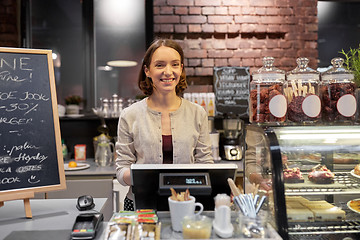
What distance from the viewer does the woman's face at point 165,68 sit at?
6.16 ft

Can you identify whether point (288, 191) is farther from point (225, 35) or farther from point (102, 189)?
point (225, 35)

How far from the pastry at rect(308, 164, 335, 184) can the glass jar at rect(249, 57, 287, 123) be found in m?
0.31

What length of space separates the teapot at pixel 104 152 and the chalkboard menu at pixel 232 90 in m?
1.29

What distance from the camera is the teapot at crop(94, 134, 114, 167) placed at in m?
3.43

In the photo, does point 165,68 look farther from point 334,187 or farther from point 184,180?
point 334,187

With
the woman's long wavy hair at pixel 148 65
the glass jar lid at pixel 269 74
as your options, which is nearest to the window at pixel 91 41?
the woman's long wavy hair at pixel 148 65

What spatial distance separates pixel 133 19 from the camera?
4285 mm

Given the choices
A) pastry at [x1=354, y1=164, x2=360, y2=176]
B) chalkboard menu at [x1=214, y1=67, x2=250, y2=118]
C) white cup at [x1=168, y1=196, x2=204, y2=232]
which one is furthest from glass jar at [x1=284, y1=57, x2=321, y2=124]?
chalkboard menu at [x1=214, y1=67, x2=250, y2=118]

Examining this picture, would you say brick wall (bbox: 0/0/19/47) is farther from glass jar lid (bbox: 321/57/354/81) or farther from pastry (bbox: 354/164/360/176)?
pastry (bbox: 354/164/360/176)

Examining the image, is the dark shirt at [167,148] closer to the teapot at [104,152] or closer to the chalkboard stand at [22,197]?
the chalkboard stand at [22,197]

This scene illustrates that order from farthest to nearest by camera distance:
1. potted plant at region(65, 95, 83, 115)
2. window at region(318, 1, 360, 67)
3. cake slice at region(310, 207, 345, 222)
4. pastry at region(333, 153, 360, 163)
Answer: window at region(318, 1, 360, 67), potted plant at region(65, 95, 83, 115), pastry at region(333, 153, 360, 163), cake slice at region(310, 207, 345, 222)

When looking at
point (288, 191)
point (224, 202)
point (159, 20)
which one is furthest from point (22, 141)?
point (159, 20)

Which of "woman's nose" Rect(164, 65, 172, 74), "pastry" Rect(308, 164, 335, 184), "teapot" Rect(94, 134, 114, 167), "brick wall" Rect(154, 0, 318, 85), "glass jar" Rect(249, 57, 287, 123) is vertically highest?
"brick wall" Rect(154, 0, 318, 85)

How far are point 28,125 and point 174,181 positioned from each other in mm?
731
